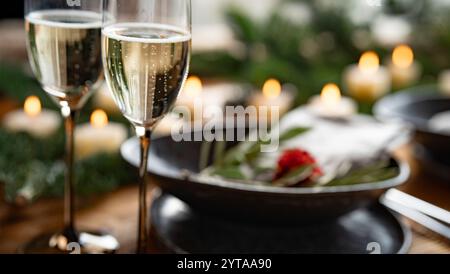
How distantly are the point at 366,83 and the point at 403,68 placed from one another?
0.24 meters

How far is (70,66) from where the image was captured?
0.87 meters

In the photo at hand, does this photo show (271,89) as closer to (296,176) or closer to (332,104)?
(332,104)

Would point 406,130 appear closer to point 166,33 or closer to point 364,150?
point 364,150

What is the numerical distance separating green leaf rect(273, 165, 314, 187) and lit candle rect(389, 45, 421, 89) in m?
0.89

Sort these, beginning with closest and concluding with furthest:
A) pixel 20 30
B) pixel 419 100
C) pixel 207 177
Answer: pixel 207 177 < pixel 419 100 < pixel 20 30

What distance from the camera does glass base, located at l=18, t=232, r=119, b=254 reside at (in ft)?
3.04

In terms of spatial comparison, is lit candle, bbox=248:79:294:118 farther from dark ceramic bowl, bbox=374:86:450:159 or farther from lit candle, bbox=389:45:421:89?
lit candle, bbox=389:45:421:89

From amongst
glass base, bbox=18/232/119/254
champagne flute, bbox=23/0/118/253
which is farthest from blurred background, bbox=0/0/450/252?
champagne flute, bbox=23/0/118/253

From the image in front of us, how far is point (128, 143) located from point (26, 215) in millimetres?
188

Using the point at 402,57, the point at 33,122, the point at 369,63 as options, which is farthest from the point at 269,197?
the point at 402,57

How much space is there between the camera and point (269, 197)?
0.89 metres

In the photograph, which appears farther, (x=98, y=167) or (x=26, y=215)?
(x=98, y=167)

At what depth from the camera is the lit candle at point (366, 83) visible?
1654 mm
